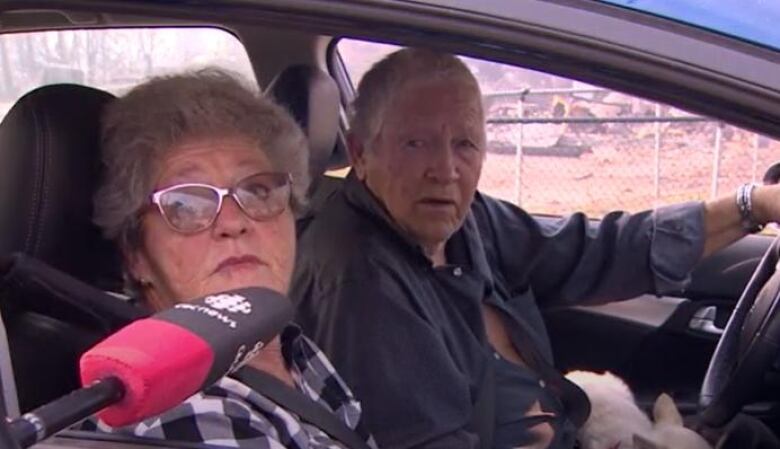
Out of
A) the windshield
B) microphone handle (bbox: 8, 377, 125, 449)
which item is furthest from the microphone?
the windshield

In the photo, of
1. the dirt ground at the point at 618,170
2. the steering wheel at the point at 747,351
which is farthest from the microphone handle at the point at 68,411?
the dirt ground at the point at 618,170

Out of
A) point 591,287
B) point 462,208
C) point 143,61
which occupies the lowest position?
point 591,287

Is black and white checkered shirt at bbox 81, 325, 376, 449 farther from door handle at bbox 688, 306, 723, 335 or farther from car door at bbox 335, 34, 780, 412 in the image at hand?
door handle at bbox 688, 306, 723, 335

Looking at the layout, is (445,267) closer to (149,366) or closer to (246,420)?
(246,420)

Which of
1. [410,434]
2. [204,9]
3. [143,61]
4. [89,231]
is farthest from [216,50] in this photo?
[204,9]

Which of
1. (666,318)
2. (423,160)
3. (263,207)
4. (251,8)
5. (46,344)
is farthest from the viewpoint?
(666,318)

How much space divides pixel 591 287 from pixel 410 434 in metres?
0.79

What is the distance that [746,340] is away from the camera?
234 centimetres

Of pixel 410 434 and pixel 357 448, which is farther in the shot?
pixel 410 434

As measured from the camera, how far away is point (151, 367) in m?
0.99

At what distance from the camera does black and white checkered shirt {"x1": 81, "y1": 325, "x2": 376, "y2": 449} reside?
59.6 inches

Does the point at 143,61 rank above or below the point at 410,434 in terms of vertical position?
above

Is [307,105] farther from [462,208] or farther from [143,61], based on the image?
[462,208]

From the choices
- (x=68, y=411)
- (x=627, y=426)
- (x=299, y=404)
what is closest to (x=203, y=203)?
(x=299, y=404)
